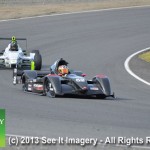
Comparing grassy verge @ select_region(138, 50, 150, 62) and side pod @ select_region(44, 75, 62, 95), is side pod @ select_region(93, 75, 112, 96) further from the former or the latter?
grassy verge @ select_region(138, 50, 150, 62)

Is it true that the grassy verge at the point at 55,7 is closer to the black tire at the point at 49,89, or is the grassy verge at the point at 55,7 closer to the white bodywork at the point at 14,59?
the white bodywork at the point at 14,59

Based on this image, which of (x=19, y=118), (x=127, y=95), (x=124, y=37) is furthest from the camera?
(x=124, y=37)

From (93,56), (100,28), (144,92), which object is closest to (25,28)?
(100,28)

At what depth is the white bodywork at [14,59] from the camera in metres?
24.2

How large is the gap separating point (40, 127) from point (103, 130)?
1.10 metres

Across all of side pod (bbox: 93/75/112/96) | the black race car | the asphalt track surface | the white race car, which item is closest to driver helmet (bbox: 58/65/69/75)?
the black race car

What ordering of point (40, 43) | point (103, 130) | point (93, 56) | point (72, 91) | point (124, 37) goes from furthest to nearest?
1. point (124, 37)
2. point (40, 43)
3. point (93, 56)
4. point (72, 91)
5. point (103, 130)

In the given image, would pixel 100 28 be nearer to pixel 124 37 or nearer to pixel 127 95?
pixel 124 37

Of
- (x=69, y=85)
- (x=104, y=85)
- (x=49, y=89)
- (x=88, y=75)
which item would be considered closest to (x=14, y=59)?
(x=88, y=75)

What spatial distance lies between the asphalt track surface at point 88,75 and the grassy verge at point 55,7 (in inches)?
60.2

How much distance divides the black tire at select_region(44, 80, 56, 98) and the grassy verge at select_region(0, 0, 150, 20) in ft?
77.0

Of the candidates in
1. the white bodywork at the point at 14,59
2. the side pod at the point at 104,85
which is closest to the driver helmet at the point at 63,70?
the side pod at the point at 104,85

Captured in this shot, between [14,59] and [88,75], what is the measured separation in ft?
9.42

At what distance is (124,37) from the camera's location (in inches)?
1398
